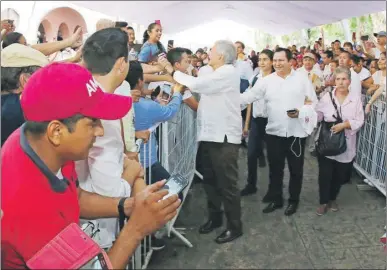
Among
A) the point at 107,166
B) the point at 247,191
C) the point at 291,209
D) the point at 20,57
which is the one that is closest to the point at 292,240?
the point at 291,209

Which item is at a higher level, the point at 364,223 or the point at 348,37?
the point at 348,37

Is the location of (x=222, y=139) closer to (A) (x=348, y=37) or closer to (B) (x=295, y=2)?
(B) (x=295, y=2)

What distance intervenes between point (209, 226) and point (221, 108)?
1.24 m

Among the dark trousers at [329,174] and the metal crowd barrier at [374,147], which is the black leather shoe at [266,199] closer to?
the dark trousers at [329,174]

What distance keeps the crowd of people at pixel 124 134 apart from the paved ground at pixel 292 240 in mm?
153

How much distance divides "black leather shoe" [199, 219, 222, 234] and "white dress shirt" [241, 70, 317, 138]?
1.15 metres

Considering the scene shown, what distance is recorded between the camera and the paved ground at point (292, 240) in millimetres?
3697

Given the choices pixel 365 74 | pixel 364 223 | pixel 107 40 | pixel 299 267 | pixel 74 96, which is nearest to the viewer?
pixel 74 96

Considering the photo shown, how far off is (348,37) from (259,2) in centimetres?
299

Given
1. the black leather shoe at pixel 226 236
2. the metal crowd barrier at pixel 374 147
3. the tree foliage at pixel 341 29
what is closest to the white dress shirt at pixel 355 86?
the metal crowd barrier at pixel 374 147

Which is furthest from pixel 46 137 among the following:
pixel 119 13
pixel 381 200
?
pixel 119 13

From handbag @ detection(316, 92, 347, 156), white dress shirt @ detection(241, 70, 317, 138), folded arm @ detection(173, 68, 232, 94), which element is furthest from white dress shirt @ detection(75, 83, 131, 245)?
handbag @ detection(316, 92, 347, 156)

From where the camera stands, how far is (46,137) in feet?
4.28

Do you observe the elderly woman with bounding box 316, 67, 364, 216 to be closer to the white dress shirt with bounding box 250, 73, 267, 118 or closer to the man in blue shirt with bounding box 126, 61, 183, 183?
the white dress shirt with bounding box 250, 73, 267, 118
